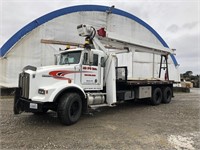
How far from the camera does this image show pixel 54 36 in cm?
1359

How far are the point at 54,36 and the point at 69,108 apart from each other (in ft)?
30.8

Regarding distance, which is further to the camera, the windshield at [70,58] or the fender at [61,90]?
the windshield at [70,58]

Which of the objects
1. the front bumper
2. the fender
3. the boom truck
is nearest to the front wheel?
the boom truck

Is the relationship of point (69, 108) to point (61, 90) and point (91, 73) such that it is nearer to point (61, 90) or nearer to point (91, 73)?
point (61, 90)

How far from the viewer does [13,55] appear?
40.9 ft

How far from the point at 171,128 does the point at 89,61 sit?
134 inches

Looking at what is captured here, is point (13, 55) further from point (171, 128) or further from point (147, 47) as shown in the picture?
point (171, 128)

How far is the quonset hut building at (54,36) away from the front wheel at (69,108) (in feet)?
20.9

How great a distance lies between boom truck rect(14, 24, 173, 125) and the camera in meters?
5.30

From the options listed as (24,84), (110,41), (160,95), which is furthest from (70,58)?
(160,95)

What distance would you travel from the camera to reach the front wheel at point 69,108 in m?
5.27

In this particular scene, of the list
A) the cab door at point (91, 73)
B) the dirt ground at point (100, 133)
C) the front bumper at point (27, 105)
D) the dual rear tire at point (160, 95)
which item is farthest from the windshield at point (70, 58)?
the dual rear tire at point (160, 95)

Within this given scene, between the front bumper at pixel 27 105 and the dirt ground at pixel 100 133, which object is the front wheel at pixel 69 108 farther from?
the front bumper at pixel 27 105

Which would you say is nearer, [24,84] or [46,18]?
[24,84]
